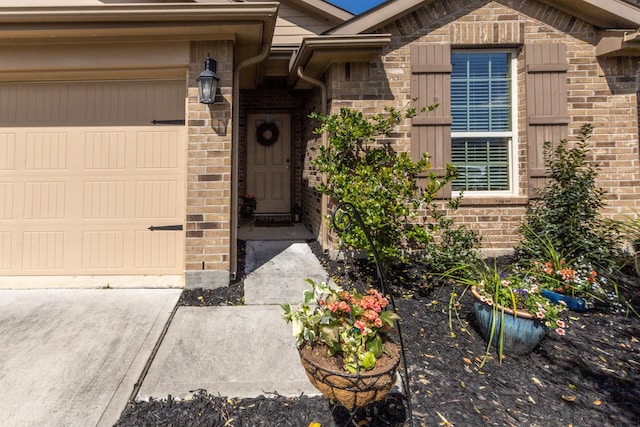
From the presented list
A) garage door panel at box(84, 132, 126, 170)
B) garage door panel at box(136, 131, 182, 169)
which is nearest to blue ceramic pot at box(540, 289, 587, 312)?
garage door panel at box(136, 131, 182, 169)

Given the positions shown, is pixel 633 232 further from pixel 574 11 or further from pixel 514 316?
pixel 574 11

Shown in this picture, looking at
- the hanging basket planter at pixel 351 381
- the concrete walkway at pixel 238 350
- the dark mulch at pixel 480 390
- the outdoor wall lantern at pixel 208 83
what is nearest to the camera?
the hanging basket planter at pixel 351 381

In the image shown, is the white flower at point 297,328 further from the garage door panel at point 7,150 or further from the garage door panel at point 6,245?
the garage door panel at point 7,150

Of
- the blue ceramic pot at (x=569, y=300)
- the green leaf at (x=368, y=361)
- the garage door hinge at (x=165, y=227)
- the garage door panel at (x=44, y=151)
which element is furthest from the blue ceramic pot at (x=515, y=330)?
the garage door panel at (x=44, y=151)

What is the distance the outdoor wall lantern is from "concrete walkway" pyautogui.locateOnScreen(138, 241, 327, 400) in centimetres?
A: 201

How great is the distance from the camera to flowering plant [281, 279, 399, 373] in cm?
161

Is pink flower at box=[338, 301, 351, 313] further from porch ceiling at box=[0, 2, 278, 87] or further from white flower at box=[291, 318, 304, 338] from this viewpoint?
porch ceiling at box=[0, 2, 278, 87]

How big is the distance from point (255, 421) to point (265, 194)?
5514 mm

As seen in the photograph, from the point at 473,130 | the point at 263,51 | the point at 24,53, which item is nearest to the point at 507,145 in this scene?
the point at 473,130

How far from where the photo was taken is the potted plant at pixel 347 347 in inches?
59.5

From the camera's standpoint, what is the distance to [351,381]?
1.49 m

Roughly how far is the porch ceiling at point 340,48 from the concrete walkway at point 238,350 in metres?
2.72

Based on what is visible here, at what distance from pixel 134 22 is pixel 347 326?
3.64 m

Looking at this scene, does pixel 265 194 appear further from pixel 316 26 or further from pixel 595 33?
pixel 595 33
